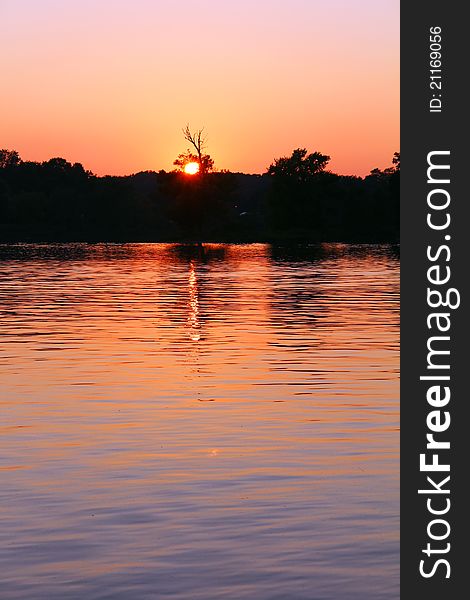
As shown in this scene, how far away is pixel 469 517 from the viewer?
12477 mm

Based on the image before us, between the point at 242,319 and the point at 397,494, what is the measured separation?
26.7 meters

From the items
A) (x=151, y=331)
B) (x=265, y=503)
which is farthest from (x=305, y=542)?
(x=151, y=331)

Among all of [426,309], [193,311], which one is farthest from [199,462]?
[193,311]

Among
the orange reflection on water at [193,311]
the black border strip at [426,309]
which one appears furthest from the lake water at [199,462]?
the black border strip at [426,309]

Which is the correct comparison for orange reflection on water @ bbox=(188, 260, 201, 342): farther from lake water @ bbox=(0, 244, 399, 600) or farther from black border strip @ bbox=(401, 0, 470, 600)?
black border strip @ bbox=(401, 0, 470, 600)

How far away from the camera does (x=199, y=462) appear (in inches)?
663

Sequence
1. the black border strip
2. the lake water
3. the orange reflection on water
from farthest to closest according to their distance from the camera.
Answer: the orange reflection on water < the lake water < the black border strip

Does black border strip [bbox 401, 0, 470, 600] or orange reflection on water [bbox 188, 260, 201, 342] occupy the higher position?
black border strip [bbox 401, 0, 470, 600]

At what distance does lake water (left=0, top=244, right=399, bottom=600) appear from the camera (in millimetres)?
12125

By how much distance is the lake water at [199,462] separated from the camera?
12125 mm

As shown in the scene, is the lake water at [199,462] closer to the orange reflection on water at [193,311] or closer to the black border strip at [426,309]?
the orange reflection on water at [193,311]

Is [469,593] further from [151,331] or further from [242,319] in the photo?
[242,319]

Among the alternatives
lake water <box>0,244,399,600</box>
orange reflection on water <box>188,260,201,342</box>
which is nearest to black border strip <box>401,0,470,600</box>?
lake water <box>0,244,399,600</box>

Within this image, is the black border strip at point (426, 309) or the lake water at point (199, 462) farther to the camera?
the lake water at point (199, 462)
